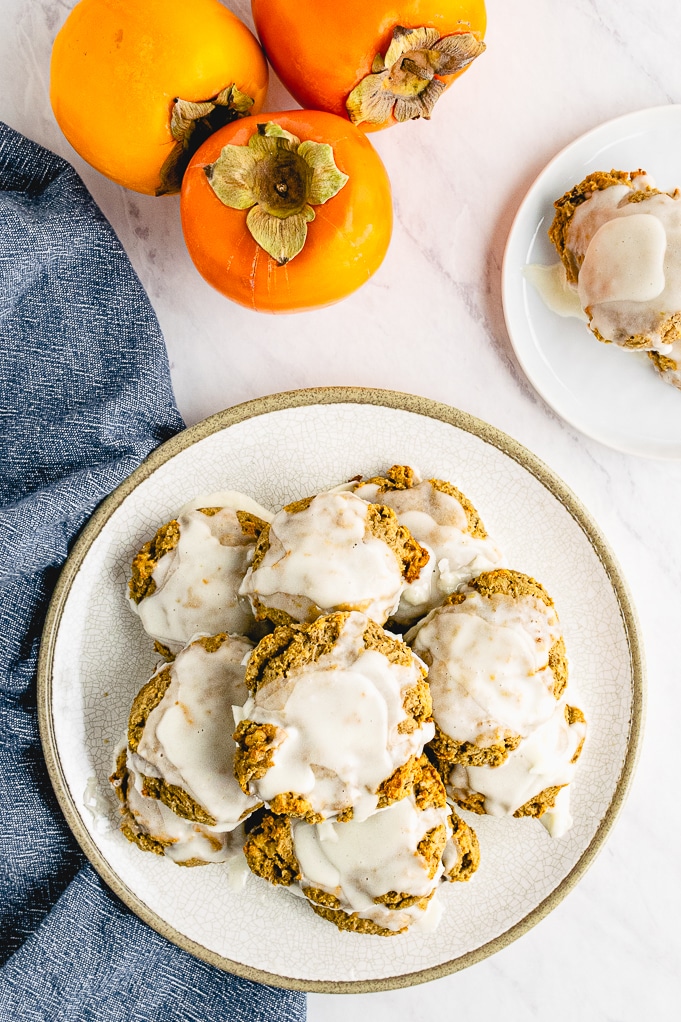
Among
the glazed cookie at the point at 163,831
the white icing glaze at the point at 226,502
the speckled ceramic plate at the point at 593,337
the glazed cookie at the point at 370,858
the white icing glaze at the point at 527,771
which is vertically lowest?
the glazed cookie at the point at 163,831

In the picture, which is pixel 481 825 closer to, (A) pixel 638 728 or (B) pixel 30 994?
(A) pixel 638 728

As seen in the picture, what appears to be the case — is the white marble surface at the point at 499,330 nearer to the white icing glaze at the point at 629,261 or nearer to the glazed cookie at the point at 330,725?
the white icing glaze at the point at 629,261

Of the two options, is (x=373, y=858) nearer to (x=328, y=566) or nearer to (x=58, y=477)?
(x=328, y=566)

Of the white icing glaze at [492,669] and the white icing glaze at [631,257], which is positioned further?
the white icing glaze at [631,257]

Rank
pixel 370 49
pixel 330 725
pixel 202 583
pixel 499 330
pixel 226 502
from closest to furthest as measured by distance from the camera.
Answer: pixel 330 725
pixel 370 49
pixel 202 583
pixel 226 502
pixel 499 330

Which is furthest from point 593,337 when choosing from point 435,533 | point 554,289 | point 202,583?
point 202,583

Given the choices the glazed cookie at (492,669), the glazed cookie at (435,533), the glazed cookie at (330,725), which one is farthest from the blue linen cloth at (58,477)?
the glazed cookie at (492,669)

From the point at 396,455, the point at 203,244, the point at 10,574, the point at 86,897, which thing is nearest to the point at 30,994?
the point at 86,897
